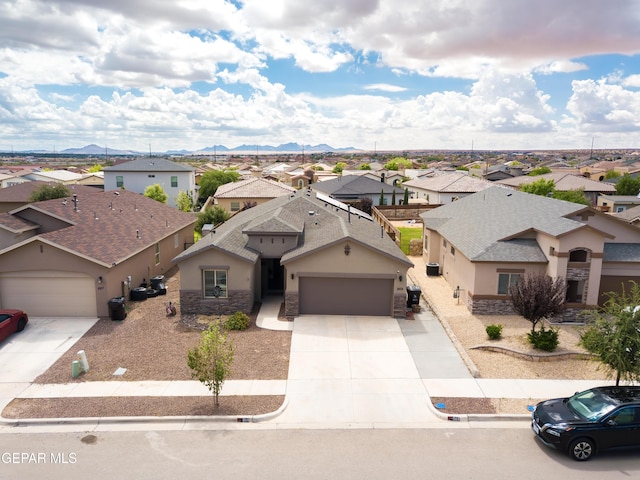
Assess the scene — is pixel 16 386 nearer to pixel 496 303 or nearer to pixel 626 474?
pixel 626 474

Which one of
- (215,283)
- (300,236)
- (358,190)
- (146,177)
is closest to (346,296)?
(300,236)

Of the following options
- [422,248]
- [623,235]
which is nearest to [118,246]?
[422,248]

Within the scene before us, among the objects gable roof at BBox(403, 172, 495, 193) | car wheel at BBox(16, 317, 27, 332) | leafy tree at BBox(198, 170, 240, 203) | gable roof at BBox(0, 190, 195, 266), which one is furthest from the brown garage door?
leafy tree at BBox(198, 170, 240, 203)

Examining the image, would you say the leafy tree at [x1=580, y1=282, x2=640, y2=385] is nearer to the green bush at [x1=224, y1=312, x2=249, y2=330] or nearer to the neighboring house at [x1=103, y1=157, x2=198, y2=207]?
the green bush at [x1=224, y1=312, x2=249, y2=330]

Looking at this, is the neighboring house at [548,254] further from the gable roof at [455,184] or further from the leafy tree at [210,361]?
the gable roof at [455,184]

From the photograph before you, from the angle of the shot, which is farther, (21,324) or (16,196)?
(16,196)

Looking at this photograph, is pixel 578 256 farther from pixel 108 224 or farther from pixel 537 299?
pixel 108 224
